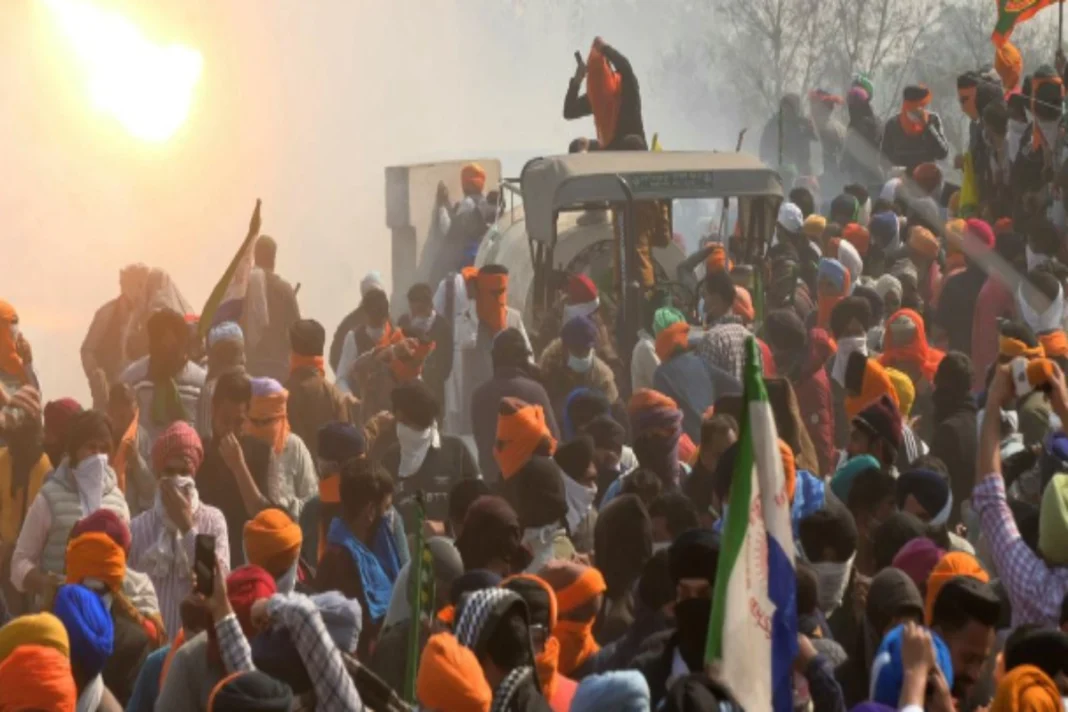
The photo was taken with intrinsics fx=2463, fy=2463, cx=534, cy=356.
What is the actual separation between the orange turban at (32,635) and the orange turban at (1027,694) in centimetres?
255

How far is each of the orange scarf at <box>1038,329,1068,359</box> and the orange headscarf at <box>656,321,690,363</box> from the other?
1891 mm

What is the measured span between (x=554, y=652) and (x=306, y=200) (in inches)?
1274

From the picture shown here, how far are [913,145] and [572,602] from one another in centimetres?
1599

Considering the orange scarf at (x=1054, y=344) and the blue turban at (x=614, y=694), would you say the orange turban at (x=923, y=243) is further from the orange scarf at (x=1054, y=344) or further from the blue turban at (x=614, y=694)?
A: the blue turban at (x=614, y=694)

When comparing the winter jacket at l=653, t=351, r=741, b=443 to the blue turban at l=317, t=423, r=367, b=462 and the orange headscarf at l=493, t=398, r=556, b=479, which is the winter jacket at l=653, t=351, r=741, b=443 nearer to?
the orange headscarf at l=493, t=398, r=556, b=479

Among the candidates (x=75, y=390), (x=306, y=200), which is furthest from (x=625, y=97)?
(x=306, y=200)

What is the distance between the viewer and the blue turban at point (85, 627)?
7.05 m

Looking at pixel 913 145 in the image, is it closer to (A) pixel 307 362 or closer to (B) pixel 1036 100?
(B) pixel 1036 100

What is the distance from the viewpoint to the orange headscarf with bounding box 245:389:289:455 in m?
10.6

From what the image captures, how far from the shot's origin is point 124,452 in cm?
1084

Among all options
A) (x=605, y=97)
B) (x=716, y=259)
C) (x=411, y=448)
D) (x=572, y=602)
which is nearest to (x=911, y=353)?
(x=411, y=448)

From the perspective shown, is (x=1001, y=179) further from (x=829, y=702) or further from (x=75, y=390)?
(x=829, y=702)

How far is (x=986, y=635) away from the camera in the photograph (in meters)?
6.85

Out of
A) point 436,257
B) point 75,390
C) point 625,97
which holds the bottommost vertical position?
point 75,390
